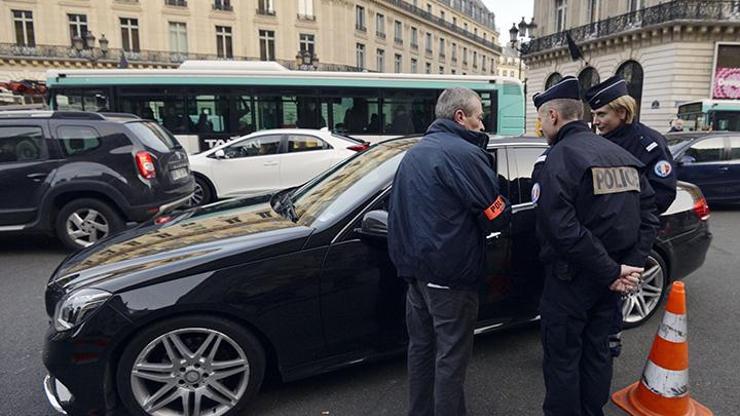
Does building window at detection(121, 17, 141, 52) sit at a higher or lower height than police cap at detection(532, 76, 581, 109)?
higher

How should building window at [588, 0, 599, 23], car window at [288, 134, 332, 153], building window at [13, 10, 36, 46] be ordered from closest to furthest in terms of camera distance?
1. car window at [288, 134, 332, 153]
2. building window at [588, 0, 599, 23]
3. building window at [13, 10, 36, 46]

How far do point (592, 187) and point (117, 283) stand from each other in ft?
7.78

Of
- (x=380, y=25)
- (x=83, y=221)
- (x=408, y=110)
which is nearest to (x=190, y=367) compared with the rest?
(x=83, y=221)

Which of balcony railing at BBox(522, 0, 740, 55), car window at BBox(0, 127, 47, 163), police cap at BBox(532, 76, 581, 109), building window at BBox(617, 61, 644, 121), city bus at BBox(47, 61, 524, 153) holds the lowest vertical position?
car window at BBox(0, 127, 47, 163)

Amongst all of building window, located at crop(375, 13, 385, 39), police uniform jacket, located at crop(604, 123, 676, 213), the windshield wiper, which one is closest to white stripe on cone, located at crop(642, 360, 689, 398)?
police uniform jacket, located at crop(604, 123, 676, 213)

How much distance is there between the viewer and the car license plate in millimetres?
6241

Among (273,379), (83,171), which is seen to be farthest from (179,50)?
(273,379)

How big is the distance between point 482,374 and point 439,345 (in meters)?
1.01

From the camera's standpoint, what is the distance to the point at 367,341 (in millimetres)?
2773

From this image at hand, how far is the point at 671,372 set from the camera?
257 cm

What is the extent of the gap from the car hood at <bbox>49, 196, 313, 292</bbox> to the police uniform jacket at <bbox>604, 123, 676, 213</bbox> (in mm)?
2069

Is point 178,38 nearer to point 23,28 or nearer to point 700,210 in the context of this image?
point 23,28

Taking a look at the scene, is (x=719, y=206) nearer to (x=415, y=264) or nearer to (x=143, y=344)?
(x=415, y=264)

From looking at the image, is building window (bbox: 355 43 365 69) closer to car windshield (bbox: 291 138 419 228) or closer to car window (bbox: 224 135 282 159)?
car window (bbox: 224 135 282 159)
